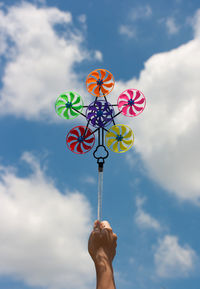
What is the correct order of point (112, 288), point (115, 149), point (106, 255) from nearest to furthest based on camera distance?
1. point (112, 288)
2. point (106, 255)
3. point (115, 149)

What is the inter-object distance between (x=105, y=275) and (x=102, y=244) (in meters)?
0.77

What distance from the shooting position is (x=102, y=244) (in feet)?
27.3

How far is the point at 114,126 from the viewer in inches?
392

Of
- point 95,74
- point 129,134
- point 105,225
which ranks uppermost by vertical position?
point 95,74

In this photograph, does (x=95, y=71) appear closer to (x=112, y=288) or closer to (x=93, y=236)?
(x=93, y=236)

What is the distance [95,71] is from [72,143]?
2.37m

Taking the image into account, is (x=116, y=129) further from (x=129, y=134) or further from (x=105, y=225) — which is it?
(x=105, y=225)

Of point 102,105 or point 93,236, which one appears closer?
point 93,236

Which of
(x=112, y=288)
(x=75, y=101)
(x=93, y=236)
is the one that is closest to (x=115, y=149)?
(x=75, y=101)

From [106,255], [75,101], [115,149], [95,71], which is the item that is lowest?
[106,255]

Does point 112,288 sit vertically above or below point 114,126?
below

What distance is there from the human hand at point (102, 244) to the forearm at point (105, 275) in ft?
0.41

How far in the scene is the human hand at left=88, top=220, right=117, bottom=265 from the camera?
8245 mm

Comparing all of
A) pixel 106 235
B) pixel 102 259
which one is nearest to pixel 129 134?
pixel 106 235
